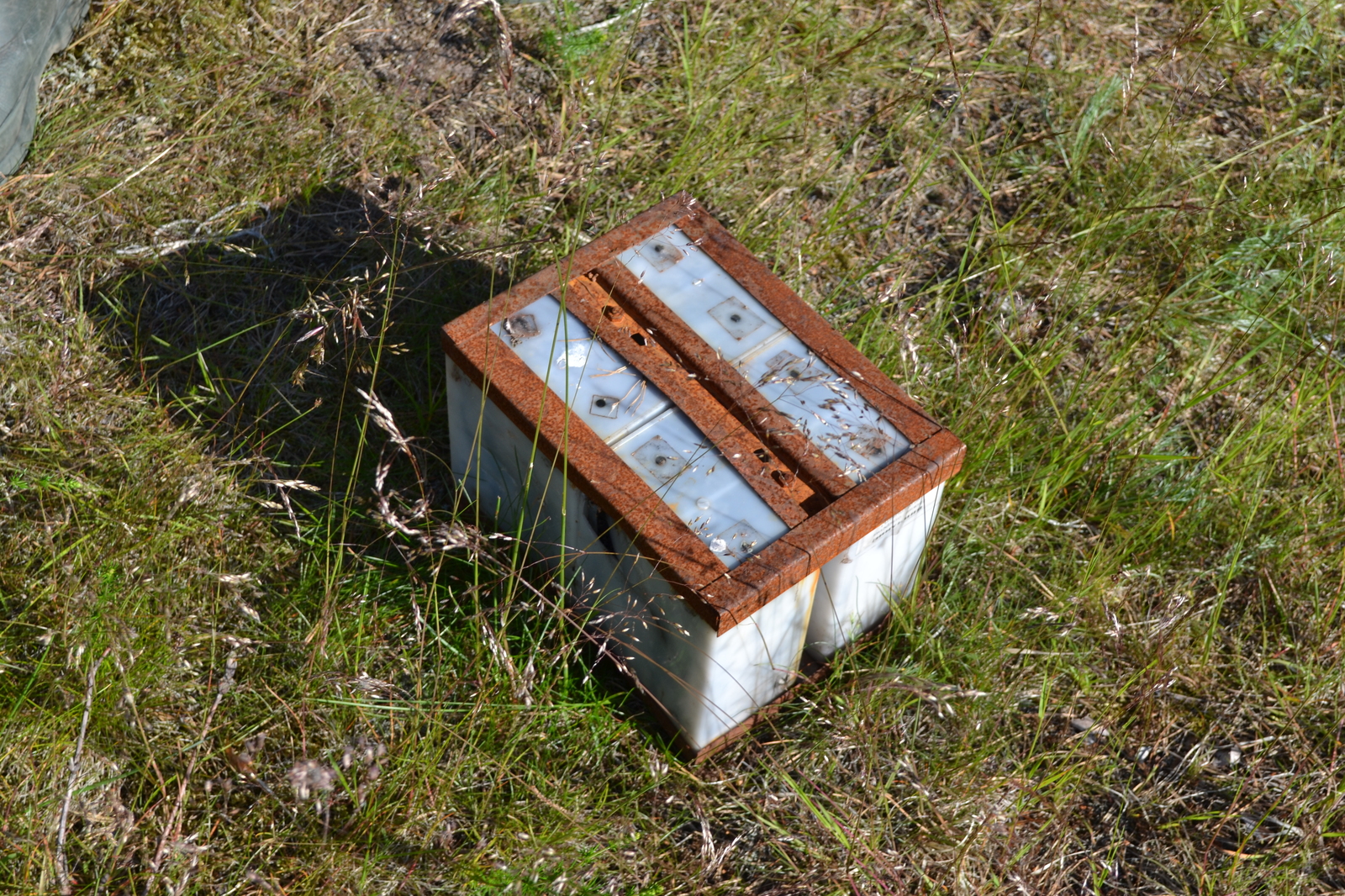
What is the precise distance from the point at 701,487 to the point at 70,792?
38.2 inches

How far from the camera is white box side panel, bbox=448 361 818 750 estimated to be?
184 cm

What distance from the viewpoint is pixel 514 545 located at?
85.9 inches

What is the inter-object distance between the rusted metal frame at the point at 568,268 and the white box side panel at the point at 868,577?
24.6 inches

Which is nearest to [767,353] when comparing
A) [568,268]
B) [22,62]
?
[568,268]

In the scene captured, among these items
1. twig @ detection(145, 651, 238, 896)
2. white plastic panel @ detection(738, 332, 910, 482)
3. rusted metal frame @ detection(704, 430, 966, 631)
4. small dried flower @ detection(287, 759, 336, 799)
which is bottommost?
twig @ detection(145, 651, 238, 896)

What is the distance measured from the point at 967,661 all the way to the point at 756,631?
21.8 inches

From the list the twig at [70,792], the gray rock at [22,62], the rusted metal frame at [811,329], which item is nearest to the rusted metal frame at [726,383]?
the rusted metal frame at [811,329]

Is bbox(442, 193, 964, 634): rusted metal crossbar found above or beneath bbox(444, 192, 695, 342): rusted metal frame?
beneath

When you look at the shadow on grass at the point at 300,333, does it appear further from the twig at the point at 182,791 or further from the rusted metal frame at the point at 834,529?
the rusted metal frame at the point at 834,529

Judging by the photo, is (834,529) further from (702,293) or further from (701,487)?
(702,293)

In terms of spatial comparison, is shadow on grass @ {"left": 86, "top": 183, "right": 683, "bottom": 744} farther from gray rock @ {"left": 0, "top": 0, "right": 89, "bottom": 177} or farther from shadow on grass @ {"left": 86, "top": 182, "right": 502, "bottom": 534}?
gray rock @ {"left": 0, "top": 0, "right": 89, "bottom": 177}

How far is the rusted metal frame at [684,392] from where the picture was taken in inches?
71.6

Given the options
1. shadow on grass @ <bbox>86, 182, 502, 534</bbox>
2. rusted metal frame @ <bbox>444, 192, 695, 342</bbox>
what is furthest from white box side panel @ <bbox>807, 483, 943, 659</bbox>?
shadow on grass @ <bbox>86, 182, 502, 534</bbox>

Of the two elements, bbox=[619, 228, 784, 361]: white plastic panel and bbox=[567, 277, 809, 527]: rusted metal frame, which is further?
bbox=[619, 228, 784, 361]: white plastic panel
